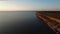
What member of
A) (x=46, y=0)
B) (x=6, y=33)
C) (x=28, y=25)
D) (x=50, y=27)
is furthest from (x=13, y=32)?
(x=46, y=0)

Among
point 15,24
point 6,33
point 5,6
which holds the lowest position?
point 6,33

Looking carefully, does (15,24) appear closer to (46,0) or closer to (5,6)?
(5,6)

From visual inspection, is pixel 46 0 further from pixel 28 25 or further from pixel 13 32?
pixel 13 32

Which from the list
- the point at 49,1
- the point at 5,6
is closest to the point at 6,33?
the point at 5,6

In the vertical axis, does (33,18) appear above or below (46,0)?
below
